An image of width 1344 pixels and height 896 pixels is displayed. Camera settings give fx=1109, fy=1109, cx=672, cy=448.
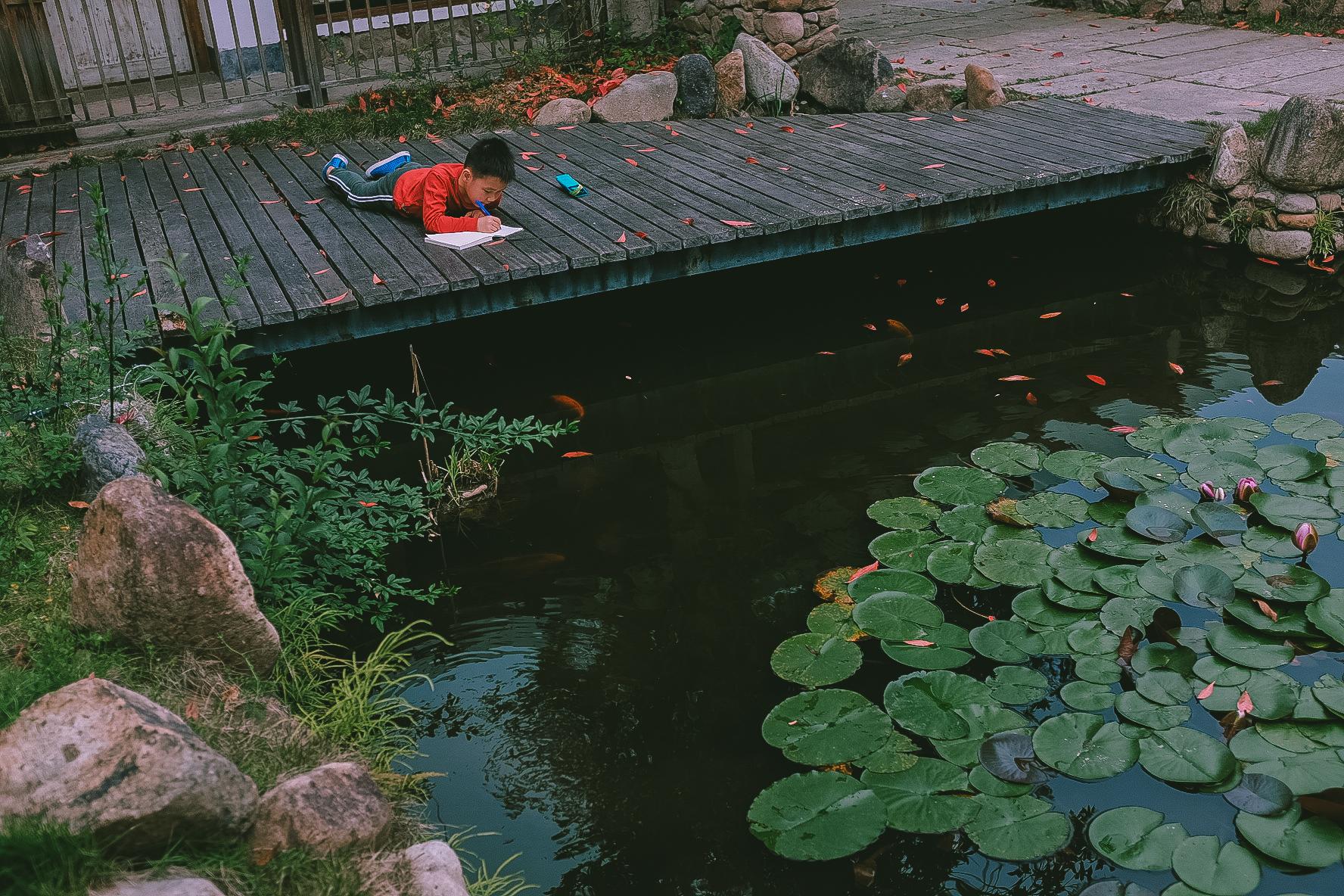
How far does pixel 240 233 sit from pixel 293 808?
3.66 metres

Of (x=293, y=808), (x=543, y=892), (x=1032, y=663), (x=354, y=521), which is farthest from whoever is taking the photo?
(x=354, y=521)

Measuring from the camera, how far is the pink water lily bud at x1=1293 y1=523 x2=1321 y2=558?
138 inches

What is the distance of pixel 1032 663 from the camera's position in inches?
133

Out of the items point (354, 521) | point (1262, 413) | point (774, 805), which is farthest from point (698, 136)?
point (774, 805)

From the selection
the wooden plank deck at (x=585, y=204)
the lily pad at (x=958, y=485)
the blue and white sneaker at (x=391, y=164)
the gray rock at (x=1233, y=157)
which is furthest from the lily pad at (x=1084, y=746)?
the gray rock at (x=1233, y=157)

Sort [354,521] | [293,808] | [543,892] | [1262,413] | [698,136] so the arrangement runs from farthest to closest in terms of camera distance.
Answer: [698,136] < [1262,413] < [354,521] < [543,892] < [293,808]

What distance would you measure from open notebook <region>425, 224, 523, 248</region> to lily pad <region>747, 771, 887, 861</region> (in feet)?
10.0

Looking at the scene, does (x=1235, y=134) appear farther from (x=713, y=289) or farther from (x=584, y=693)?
(x=584, y=693)

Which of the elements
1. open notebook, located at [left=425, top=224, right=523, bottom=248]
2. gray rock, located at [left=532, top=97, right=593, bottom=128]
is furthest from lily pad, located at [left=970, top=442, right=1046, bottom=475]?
gray rock, located at [left=532, top=97, right=593, bottom=128]

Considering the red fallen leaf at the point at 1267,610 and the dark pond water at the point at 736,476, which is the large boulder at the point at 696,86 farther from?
the red fallen leaf at the point at 1267,610

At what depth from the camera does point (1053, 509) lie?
13.2 feet

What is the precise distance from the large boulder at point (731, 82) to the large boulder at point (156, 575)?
544cm

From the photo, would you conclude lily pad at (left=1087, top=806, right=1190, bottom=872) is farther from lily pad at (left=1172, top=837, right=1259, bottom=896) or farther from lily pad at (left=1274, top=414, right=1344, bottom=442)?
lily pad at (left=1274, top=414, right=1344, bottom=442)

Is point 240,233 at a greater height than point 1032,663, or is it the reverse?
point 240,233
